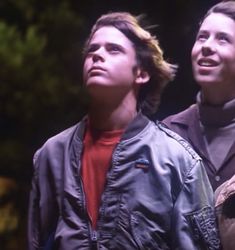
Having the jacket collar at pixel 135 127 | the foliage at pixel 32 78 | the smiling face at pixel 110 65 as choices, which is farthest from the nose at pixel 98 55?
the foliage at pixel 32 78

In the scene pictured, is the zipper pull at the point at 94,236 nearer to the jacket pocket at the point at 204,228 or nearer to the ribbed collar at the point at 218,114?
the jacket pocket at the point at 204,228

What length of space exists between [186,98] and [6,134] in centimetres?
48

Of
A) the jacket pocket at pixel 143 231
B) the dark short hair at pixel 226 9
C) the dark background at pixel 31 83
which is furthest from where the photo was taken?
the dark background at pixel 31 83

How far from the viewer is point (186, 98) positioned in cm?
108

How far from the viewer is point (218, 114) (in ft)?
3.14

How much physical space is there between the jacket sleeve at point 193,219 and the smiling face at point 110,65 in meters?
0.17

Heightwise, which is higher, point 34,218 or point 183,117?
point 183,117

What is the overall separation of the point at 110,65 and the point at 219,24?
0.20m

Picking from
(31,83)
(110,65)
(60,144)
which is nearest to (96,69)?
(110,65)

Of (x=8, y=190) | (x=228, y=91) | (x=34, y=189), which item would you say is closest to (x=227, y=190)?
(x=228, y=91)

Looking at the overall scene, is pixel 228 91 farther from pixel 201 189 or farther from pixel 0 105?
pixel 0 105

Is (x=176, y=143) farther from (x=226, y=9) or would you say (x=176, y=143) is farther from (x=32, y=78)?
(x=32, y=78)

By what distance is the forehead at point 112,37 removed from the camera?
916 mm

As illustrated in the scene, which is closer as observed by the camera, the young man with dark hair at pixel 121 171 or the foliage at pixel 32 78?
the young man with dark hair at pixel 121 171
